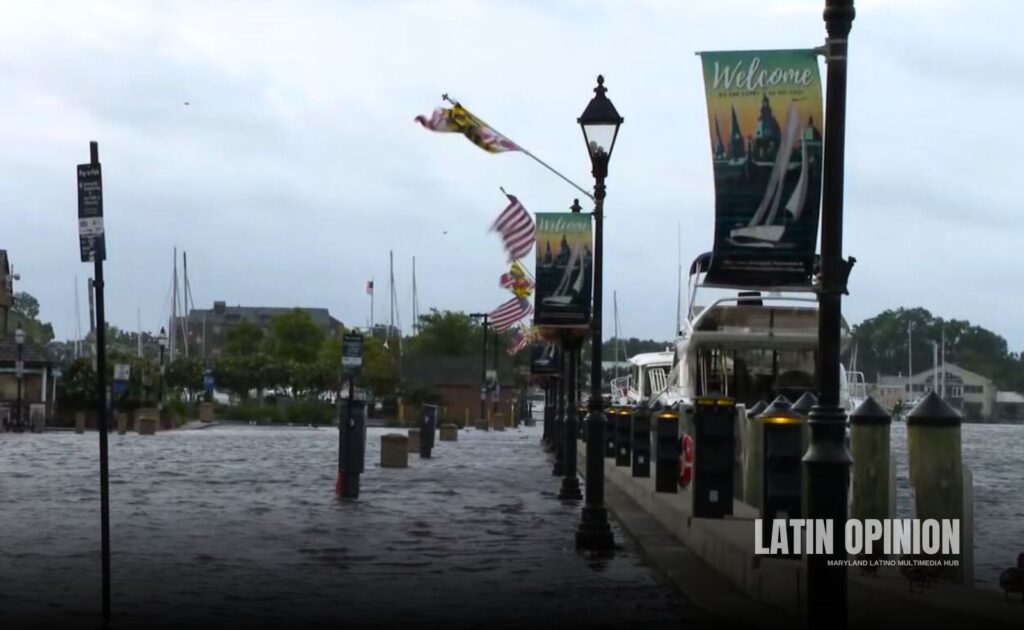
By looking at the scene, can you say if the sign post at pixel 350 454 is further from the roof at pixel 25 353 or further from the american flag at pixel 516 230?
the roof at pixel 25 353

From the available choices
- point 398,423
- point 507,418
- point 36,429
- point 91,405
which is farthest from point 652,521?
point 507,418

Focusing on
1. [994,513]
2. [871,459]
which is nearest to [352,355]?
[994,513]

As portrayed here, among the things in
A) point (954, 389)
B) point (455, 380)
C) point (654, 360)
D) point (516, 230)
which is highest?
point (516, 230)

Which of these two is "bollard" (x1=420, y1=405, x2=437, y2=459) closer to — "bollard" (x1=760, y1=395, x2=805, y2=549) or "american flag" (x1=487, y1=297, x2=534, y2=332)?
"american flag" (x1=487, y1=297, x2=534, y2=332)

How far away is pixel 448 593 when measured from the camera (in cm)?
1552

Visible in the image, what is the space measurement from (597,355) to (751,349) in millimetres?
15394

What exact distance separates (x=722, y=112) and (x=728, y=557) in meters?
3.98

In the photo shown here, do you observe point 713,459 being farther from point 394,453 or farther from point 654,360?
point 654,360

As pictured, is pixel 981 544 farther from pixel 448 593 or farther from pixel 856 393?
pixel 856 393

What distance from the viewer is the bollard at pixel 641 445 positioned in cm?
2639

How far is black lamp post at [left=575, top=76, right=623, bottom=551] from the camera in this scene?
744 inches

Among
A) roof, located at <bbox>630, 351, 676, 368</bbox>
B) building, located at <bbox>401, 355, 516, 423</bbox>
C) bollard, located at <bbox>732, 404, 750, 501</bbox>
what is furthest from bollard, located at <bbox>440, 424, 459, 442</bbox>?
building, located at <bbox>401, 355, 516, 423</bbox>

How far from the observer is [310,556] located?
18500 millimetres

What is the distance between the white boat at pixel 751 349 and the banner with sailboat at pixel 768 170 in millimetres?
20901
